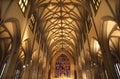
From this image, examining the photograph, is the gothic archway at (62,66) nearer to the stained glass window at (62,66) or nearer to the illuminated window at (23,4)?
the stained glass window at (62,66)

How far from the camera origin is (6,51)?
18.6 m

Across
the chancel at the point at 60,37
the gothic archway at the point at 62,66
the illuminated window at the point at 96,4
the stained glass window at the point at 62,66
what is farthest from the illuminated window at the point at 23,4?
the stained glass window at the point at 62,66

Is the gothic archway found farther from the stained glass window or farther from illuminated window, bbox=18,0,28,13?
illuminated window, bbox=18,0,28,13

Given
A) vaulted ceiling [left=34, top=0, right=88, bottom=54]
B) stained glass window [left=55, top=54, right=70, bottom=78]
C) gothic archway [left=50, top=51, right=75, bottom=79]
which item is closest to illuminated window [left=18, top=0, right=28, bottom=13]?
vaulted ceiling [left=34, top=0, right=88, bottom=54]

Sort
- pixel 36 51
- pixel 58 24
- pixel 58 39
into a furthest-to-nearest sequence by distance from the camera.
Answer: pixel 58 39 < pixel 58 24 < pixel 36 51

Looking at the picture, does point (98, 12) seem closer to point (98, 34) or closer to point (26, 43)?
point (98, 34)

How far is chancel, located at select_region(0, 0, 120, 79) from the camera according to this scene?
10.9 m

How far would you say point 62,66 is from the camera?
30125 mm

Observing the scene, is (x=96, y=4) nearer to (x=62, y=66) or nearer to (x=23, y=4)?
(x=23, y=4)

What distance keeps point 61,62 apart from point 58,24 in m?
11.0

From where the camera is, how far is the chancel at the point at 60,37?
1087 centimetres

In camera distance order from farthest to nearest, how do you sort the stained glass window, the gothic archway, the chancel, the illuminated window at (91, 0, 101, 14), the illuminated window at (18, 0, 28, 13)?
the stained glass window < the gothic archway < the illuminated window at (18, 0, 28, 13) < the illuminated window at (91, 0, 101, 14) < the chancel

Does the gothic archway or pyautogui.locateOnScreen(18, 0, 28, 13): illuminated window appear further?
the gothic archway

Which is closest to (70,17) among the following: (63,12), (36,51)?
(63,12)
